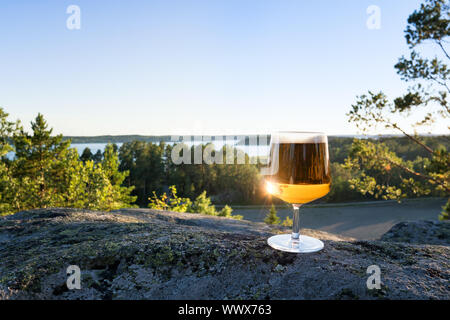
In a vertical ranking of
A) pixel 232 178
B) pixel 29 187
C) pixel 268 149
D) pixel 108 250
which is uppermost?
pixel 268 149

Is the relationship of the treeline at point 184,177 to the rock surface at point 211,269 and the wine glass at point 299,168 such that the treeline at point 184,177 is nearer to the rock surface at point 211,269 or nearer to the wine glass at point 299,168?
the wine glass at point 299,168

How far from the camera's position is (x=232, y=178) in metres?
48.9

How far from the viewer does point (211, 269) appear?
1.16 meters

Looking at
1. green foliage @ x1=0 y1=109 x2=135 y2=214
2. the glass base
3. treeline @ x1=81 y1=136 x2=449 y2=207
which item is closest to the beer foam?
the glass base

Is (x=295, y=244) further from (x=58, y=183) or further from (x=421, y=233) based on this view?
(x=58, y=183)

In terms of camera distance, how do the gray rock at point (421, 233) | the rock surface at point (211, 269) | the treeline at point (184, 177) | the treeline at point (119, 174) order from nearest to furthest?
the rock surface at point (211, 269), the gray rock at point (421, 233), the treeline at point (119, 174), the treeline at point (184, 177)

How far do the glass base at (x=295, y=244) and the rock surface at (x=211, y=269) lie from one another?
4 centimetres

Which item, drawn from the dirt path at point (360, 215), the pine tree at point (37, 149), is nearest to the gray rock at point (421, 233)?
the pine tree at point (37, 149)

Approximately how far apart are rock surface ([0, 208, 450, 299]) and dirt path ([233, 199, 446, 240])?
38.7 metres

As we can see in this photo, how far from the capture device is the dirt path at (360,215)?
1606 inches
